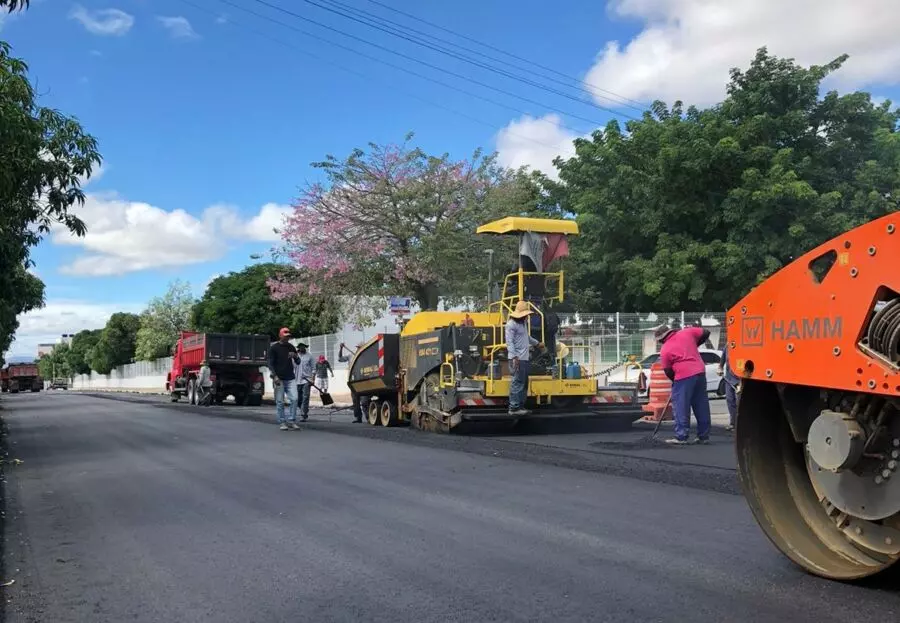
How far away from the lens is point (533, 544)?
214 inches

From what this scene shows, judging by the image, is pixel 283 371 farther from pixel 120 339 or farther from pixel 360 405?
pixel 120 339

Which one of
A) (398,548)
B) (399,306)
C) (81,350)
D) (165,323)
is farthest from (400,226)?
(81,350)

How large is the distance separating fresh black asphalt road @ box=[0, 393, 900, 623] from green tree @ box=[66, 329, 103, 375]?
107815mm

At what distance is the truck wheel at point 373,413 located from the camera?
15469mm

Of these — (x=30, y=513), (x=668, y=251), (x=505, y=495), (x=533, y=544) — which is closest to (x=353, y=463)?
(x=505, y=495)

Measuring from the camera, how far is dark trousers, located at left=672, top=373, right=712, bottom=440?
10664mm

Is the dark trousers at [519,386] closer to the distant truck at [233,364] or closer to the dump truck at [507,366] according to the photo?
the dump truck at [507,366]

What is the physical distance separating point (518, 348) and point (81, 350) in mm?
116963

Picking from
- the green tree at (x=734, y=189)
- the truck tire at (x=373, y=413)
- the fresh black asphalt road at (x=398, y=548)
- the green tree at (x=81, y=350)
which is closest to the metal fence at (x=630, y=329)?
the green tree at (x=734, y=189)

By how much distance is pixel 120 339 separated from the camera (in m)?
87.4

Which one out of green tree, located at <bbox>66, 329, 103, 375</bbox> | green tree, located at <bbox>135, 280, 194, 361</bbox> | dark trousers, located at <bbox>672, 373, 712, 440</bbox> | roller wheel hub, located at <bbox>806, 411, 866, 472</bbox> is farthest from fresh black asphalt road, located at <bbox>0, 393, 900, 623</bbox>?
green tree, located at <bbox>66, 329, 103, 375</bbox>

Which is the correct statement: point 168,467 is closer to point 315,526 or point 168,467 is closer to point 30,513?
point 30,513

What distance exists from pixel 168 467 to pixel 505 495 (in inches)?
186

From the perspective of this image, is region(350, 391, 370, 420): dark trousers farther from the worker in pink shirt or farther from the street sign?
the worker in pink shirt
